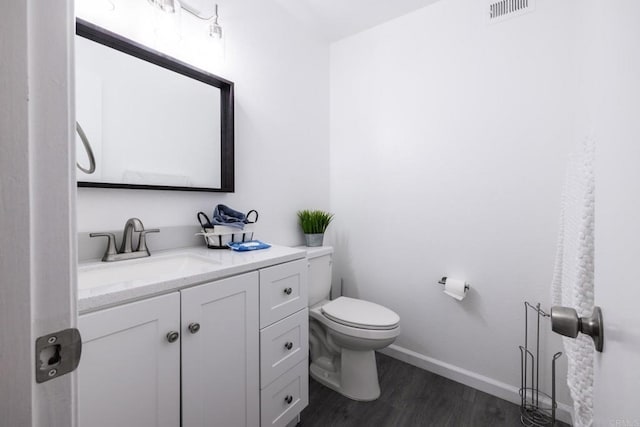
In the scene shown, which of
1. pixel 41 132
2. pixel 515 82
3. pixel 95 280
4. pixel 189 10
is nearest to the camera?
pixel 41 132

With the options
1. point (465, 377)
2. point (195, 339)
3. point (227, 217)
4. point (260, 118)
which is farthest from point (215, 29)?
point (465, 377)

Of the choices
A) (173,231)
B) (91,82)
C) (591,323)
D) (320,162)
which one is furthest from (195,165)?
(591,323)

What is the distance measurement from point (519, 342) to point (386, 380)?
81 cm

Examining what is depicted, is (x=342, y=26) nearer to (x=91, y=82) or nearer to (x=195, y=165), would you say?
(x=195, y=165)

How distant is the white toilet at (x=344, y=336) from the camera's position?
1551 mm

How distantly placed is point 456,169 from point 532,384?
4.19ft

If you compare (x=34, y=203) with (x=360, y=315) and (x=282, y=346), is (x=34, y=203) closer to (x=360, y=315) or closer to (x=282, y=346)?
(x=282, y=346)

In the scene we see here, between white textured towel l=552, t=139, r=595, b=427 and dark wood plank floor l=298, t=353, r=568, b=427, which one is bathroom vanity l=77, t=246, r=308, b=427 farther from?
white textured towel l=552, t=139, r=595, b=427

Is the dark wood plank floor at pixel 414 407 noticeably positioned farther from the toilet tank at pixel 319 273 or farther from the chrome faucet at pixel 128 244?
the chrome faucet at pixel 128 244

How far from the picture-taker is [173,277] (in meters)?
0.91

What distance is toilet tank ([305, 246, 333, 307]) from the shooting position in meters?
1.84

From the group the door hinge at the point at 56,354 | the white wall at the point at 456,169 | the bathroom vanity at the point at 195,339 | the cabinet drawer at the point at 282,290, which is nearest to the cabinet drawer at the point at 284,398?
the bathroom vanity at the point at 195,339

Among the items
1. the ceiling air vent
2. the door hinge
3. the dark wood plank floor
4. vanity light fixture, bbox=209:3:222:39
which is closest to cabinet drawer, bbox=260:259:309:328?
the dark wood plank floor

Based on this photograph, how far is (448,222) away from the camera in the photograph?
183cm
